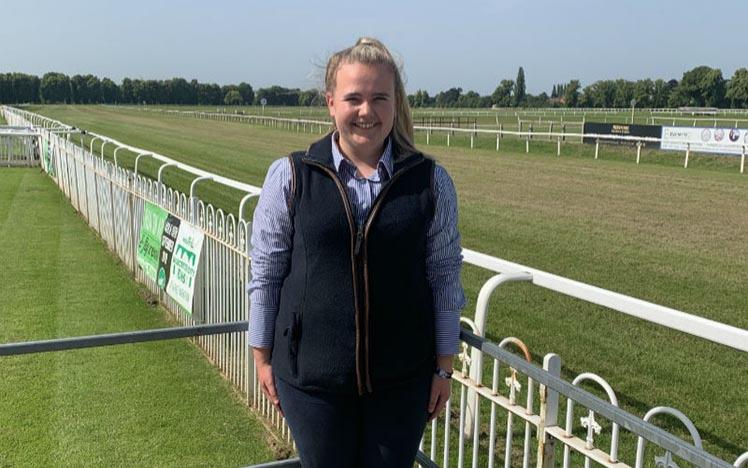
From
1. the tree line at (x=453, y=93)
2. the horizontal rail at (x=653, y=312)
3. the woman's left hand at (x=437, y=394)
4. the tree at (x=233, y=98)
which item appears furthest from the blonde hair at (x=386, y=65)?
the tree at (x=233, y=98)

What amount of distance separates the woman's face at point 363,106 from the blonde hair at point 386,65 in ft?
0.07

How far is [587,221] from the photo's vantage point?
11.5 m

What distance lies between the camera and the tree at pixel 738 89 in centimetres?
7869

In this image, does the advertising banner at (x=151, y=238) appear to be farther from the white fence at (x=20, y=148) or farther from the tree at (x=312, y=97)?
the white fence at (x=20, y=148)

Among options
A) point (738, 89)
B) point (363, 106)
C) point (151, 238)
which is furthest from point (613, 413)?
point (738, 89)

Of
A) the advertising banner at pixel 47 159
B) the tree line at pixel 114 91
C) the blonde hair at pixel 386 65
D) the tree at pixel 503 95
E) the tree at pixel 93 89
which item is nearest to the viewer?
the blonde hair at pixel 386 65

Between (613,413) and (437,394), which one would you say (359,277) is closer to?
(437,394)

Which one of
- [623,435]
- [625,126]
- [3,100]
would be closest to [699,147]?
[625,126]

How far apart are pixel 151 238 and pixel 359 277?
551 centimetres

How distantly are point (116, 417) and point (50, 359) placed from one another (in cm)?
133

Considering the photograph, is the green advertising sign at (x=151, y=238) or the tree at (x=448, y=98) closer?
the green advertising sign at (x=151, y=238)

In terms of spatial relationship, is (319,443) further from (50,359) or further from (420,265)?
(50,359)

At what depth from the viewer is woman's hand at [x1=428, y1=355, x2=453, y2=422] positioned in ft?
7.11

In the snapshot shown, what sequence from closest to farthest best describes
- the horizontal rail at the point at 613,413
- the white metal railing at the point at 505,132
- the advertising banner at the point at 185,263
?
1. the horizontal rail at the point at 613,413
2. the advertising banner at the point at 185,263
3. the white metal railing at the point at 505,132
